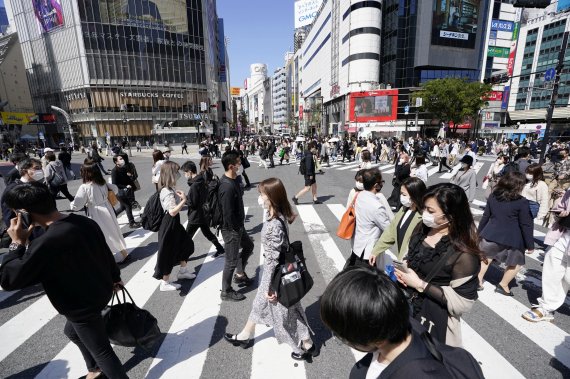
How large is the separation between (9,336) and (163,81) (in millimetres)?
52843

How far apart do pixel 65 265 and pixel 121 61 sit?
54.7m

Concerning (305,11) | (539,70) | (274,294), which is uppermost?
(305,11)

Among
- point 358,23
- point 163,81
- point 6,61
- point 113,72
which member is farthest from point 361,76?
point 6,61

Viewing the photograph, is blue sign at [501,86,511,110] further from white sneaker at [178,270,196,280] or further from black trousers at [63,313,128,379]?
black trousers at [63,313,128,379]

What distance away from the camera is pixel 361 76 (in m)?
52.0

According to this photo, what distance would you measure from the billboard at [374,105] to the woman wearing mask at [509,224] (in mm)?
50773

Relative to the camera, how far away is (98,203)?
5.07 meters

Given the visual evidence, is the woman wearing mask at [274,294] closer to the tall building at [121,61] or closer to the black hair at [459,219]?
the black hair at [459,219]

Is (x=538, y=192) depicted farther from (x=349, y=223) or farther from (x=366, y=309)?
(x=366, y=309)

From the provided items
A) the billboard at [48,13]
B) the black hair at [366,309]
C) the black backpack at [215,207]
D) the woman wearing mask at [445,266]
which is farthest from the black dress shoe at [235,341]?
the billboard at [48,13]

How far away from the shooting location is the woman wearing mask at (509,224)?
363 centimetres

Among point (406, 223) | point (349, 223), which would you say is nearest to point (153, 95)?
point (349, 223)

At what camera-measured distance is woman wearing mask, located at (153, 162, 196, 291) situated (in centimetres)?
398

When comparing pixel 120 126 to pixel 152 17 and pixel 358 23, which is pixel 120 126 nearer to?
pixel 152 17
